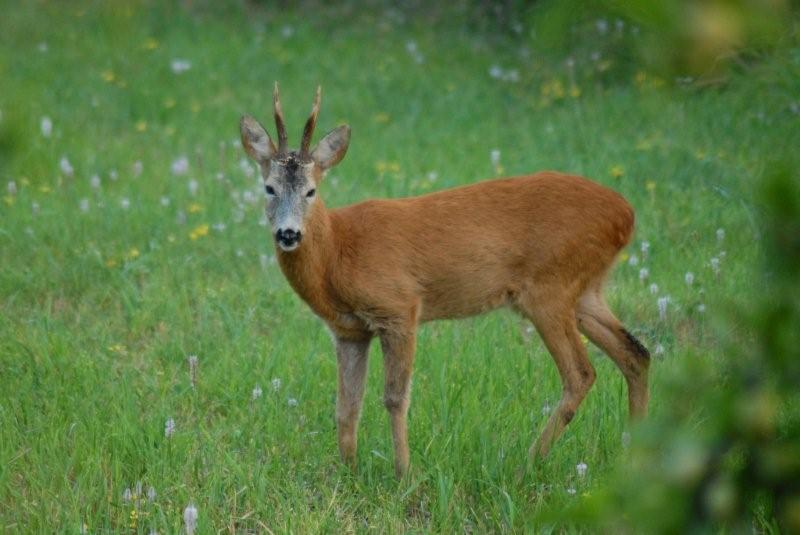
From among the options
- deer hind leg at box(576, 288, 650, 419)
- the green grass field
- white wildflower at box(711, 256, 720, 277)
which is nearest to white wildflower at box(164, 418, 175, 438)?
the green grass field

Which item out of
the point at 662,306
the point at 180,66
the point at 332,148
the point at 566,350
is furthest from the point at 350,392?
the point at 180,66

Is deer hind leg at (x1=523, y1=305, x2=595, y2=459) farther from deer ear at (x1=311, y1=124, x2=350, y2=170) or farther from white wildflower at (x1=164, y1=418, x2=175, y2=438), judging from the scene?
white wildflower at (x1=164, y1=418, x2=175, y2=438)

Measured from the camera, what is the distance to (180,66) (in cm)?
1205

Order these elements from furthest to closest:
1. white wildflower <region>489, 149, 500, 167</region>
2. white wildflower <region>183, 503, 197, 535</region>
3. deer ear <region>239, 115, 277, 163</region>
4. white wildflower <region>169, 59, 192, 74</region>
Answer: white wildflower <region>169, 59, 192, 74</region> → white wildflower <region>489, 149, 500, 167</region> → deer ear <region>239, 115, 277, 163</region> → white wildflower <region>183, 503, 197, 535</region>

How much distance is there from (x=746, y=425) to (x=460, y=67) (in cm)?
1162

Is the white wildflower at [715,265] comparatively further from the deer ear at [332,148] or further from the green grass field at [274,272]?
the deer ear at [332,148]

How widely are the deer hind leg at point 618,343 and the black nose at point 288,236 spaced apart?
1.33 meters

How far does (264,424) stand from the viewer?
4.98 meters

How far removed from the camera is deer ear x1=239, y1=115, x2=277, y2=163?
5000 mm

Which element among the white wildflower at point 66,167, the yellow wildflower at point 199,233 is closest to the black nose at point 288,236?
the yellow wildflower at point 199,233

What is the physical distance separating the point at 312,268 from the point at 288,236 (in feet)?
0.92

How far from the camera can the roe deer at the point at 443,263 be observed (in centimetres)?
488

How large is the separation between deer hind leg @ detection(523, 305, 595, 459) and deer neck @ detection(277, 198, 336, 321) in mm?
830

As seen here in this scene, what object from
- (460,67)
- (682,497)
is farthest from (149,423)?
(460,67)
